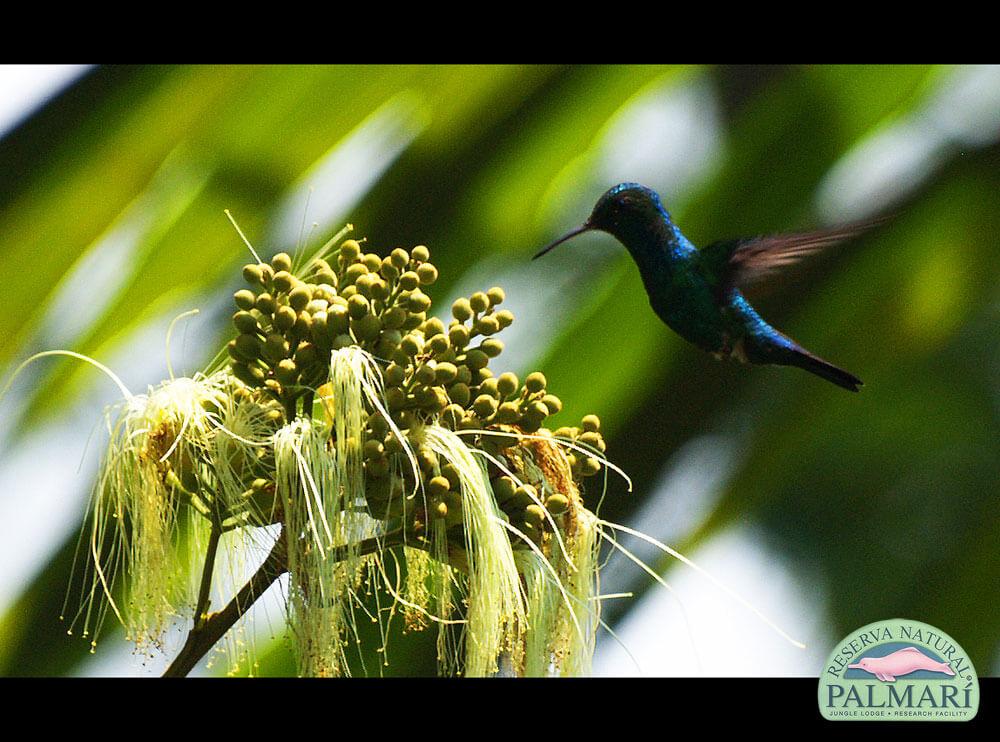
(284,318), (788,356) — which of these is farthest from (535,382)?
(788,356)

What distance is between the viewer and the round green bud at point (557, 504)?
1841 mm

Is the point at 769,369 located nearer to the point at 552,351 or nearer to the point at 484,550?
the point at 552,351

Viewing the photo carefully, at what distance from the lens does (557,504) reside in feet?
6.06

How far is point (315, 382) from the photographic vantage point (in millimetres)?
1829

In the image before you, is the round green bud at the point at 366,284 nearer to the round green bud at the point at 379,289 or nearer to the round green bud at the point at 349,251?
the round green bud at the point at 379,289

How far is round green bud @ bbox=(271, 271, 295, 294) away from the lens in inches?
70.6

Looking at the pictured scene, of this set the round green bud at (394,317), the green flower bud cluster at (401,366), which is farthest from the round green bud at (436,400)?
the round green bud at (394,317)

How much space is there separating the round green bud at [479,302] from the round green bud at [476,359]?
0.07m

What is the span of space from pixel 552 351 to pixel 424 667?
2.12 ft

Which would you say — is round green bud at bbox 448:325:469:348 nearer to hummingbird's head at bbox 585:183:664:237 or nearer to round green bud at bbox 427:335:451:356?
round green bud at bbox 427:335:451:356

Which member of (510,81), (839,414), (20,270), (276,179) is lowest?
(839,414)

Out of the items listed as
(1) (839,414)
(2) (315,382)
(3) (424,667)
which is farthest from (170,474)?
(1) (839,414)

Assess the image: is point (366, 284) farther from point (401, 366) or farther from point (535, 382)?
point (535, 382)

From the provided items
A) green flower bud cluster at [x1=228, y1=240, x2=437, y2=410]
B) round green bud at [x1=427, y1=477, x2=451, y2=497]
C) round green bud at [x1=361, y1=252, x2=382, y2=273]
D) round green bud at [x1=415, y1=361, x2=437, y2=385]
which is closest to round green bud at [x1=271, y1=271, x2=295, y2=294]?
green flower bud cluster at [x1=228, y1=240, x2=437, y2=410]
